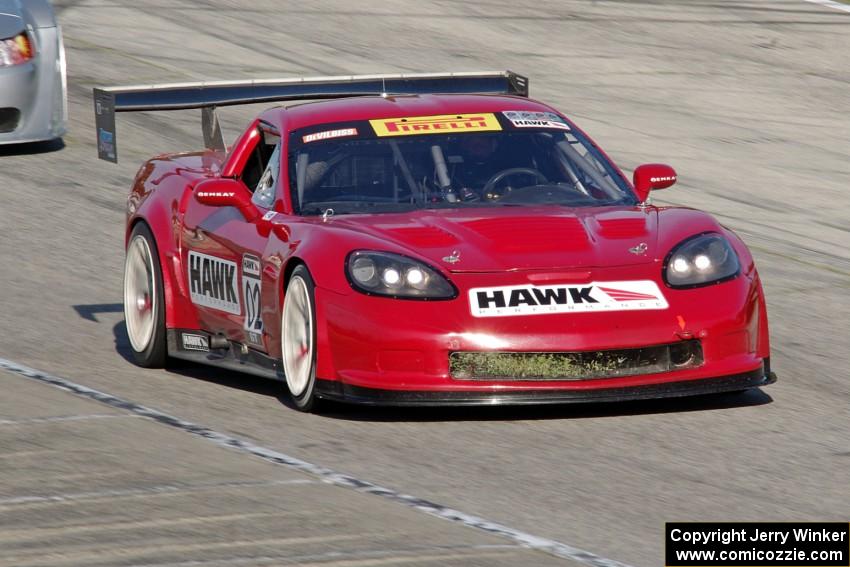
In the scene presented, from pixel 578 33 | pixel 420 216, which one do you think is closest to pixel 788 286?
pixel 420 216

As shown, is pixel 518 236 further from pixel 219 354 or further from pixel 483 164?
pixel 219 354

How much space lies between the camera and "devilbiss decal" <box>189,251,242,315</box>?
8273 millimetres

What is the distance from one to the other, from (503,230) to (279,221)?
1051 millimetres

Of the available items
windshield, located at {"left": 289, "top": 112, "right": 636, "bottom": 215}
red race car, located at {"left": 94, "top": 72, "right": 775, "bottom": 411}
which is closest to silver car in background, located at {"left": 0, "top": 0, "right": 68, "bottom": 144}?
red race car, located at {"left": 94, "top": 72, "right": 775, "bottom": 411}

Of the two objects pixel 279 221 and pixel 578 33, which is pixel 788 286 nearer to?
pixel 279 221

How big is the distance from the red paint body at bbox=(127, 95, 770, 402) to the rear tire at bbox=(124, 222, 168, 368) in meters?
0.93

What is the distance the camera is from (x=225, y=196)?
26.9 feet

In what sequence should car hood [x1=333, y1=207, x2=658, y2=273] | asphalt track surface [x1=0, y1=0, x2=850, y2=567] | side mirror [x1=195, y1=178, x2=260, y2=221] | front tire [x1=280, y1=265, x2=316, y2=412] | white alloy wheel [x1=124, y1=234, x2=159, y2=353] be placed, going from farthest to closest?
white alloy wheel [x1=124, y1=234, x2=159, y2=353] → side mirror [x1=195, y1=178, x2=260, y2=221] → front tire [x1=280, y1=265, x2=316, y2=412] → car hood [x1=333, y1=207, x2=658, y2=273] → asphalt track surface [x1=0, y1=0, x2=850, y2=567]

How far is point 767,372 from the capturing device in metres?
7.39

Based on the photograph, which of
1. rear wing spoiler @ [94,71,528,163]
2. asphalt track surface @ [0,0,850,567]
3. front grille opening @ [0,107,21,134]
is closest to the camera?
asphalt track surface @ [0,0,850,567]

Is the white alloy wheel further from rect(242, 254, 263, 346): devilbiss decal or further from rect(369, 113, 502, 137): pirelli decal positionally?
rect(369, 113, 502, 137): pirelli decal

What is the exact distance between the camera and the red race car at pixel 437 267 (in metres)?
7.04

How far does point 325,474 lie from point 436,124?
2561mm

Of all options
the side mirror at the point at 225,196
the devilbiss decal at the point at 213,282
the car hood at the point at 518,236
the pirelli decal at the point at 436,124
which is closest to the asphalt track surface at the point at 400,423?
the devilbiss decal at the point at 213,282
